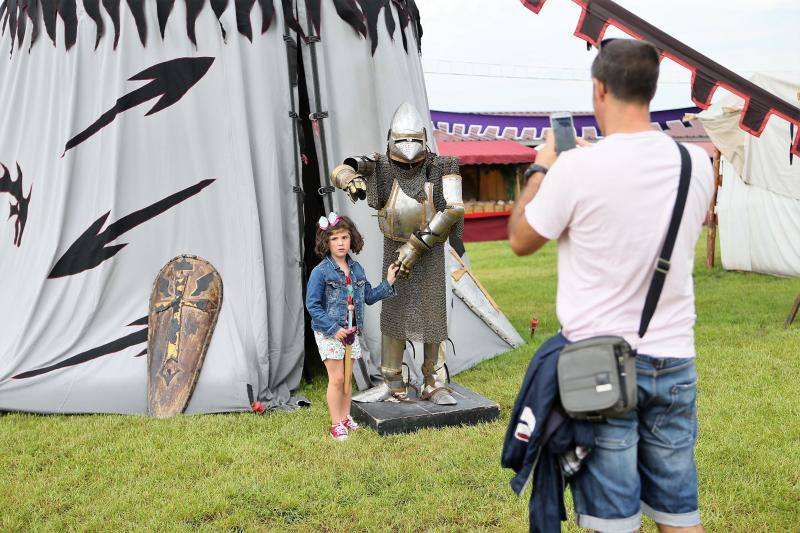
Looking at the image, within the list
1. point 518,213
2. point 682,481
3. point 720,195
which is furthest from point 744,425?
point 720,195

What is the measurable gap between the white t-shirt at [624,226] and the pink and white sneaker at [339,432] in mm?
2518

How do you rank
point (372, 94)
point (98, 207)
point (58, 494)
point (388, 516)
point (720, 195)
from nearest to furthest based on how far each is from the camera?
point (388, 516) < point (58, 494) < point (98, 207) < point (372, 94) < point (720, 195)

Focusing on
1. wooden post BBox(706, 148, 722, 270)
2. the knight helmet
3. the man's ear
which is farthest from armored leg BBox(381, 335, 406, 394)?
wooden post BBox(706, 148, 722, 270)

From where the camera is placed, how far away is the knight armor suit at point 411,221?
4.21 meters

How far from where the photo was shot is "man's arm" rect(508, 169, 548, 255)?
185cm

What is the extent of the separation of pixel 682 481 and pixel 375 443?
7.65ft

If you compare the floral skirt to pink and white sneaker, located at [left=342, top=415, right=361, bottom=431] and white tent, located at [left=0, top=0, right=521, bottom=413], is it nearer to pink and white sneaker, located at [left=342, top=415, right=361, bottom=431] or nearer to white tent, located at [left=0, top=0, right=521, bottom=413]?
pink and white sneaker, located at [left=342, top=415, right=361, bottom=431]

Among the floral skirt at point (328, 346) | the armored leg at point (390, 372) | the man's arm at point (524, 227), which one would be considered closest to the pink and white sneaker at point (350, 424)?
the armored leg at point (390, 372)

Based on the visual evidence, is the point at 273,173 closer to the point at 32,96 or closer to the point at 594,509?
the point at 32,96

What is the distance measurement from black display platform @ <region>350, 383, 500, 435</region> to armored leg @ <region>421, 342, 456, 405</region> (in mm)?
60

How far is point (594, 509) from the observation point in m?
1.89

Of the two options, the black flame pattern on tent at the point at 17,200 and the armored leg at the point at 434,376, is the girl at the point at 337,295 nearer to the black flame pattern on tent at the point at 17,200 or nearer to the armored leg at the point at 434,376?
the armored leg at the point at 434,376

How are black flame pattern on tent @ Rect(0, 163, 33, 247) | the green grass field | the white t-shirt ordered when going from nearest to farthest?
1. the white t-shirt
2. the green grass field
3. black flame pattern on tent @ Rect(0, 163, 33, 247)

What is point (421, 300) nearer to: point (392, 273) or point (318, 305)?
point (392, 273)
